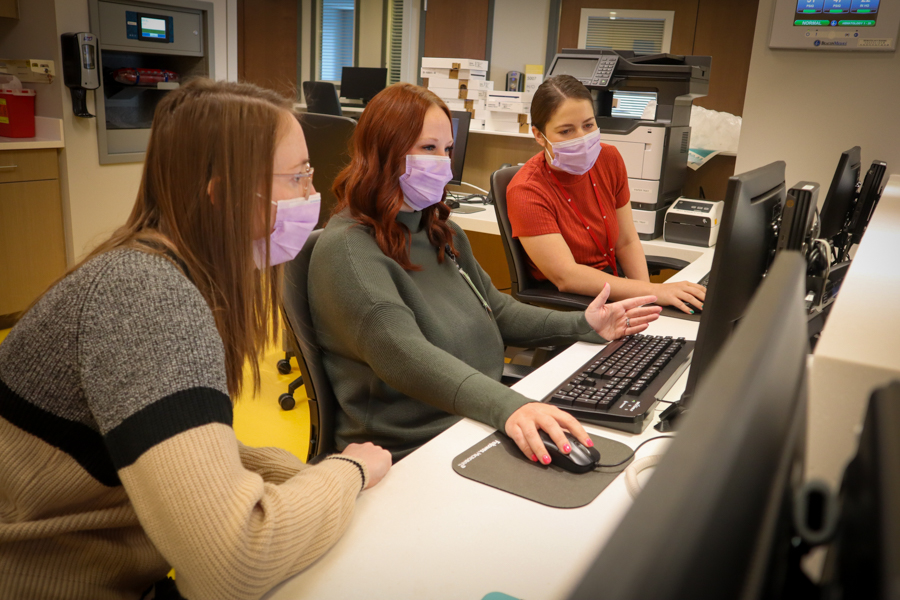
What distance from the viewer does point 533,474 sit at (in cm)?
101

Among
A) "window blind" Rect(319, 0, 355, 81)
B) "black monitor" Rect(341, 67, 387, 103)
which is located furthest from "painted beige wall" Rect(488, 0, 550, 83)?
"window blind" Rect(319, 0, 355, 81)

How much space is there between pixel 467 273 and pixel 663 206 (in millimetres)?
1504

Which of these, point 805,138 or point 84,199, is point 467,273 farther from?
point 84,199

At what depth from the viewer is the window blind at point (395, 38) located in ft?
23.3

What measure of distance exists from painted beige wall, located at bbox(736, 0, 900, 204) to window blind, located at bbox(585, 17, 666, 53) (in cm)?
370

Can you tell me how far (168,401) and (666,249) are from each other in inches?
92.6

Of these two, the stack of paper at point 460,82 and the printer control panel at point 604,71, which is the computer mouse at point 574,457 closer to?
the printer control panel at point 604,71

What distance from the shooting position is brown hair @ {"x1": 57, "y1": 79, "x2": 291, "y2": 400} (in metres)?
0.87

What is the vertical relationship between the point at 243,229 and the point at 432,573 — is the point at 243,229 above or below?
above

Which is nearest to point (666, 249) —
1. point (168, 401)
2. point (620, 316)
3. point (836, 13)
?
point (836, 13)

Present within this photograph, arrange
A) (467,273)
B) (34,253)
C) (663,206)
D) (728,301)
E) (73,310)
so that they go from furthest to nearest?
(34,253) < (663,206) < (467,273) < (728,301) < (73,310)

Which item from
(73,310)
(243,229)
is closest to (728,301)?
(243,229)

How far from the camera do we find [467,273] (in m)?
1.71

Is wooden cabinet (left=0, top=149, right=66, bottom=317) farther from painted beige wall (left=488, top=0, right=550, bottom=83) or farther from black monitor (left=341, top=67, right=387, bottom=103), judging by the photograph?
painted beige wall (left=488, top=0, right=550, bottom=83)
